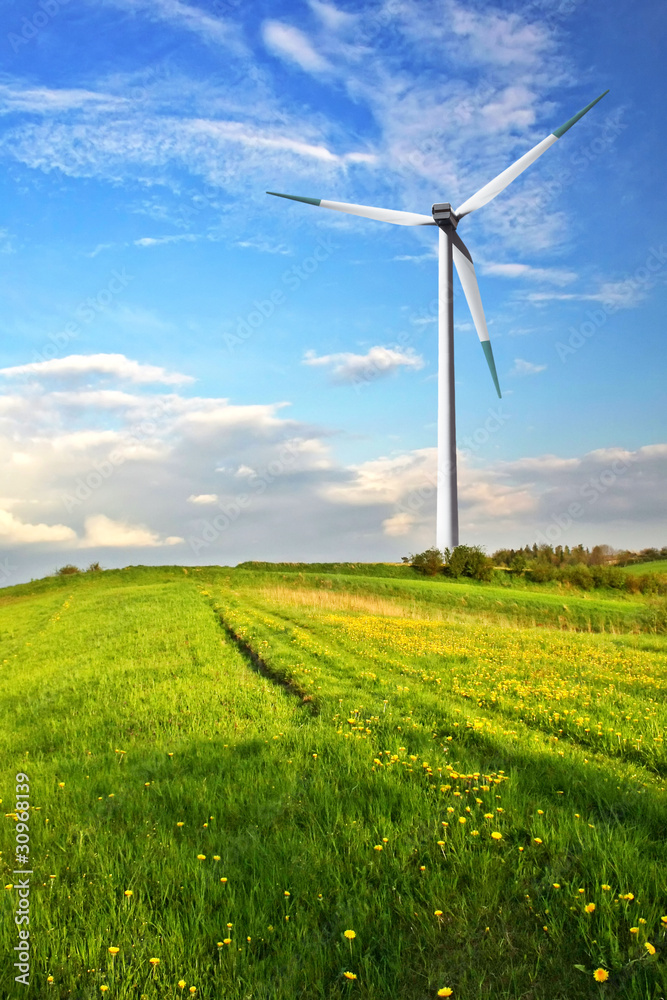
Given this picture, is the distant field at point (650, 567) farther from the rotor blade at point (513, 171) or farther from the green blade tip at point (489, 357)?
the rotor blade at point (513, 171)

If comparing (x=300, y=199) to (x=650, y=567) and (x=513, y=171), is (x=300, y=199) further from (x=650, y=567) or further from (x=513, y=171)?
(x=650, y=567)

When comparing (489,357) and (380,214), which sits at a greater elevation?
(380,214)

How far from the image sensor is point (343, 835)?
5.29m

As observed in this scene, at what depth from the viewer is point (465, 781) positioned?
250 inches

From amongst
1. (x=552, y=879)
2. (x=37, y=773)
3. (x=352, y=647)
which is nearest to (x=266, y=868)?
(x=552, y=879)

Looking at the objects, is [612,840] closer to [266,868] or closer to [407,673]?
[266,868]

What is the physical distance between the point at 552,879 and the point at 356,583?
42.7 metres

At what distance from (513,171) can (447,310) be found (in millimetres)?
9282

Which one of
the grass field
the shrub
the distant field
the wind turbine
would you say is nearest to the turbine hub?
the wind turbine

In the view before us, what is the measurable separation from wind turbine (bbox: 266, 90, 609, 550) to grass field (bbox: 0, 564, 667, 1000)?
30528 millimetres

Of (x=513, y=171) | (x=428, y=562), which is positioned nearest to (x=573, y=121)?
(x=513, y=171)

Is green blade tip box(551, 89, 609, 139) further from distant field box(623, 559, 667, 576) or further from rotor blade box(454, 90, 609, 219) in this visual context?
distant field box(623, 559, 667, 576)

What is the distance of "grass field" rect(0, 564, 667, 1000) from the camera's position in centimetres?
387

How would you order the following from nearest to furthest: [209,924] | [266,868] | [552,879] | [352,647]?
1. [209,924]
2. [552,879]
3. [266,868]
4. [352,647]
